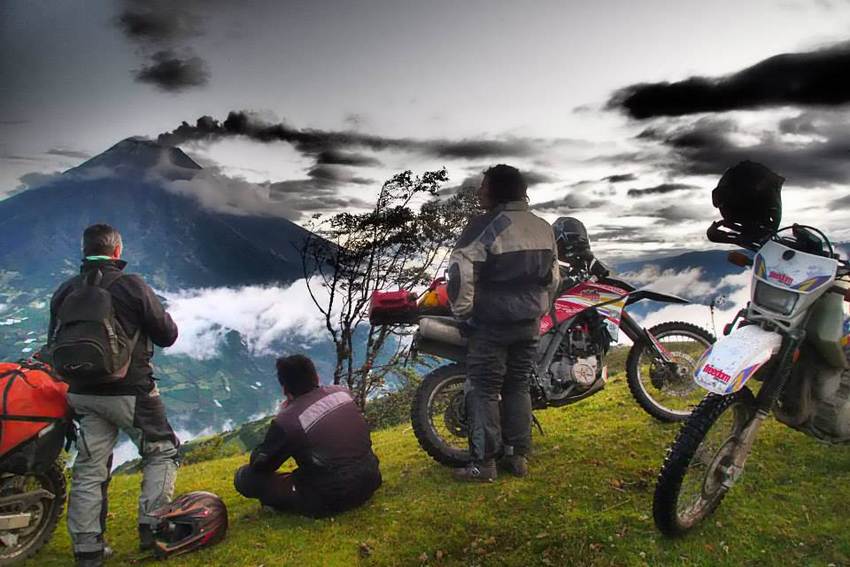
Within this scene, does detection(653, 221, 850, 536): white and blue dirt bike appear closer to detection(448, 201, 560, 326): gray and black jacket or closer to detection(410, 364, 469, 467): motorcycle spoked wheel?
detection(448, 201, 560, 326): gray and black jacket

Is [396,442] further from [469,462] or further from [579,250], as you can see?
[579,250]

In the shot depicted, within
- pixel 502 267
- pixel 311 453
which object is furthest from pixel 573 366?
pixel 311 453

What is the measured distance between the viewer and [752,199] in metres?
4.55

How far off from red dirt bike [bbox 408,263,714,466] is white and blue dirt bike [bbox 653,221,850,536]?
A: 2068 mm

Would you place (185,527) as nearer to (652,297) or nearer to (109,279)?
(109,279)

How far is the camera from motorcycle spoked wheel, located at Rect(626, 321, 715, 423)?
710 cm

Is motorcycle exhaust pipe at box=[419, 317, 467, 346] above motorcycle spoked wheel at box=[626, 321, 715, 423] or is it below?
above

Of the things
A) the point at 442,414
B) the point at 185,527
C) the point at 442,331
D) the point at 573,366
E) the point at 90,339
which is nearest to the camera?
the point at 90,339

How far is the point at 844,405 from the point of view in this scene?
4.32m

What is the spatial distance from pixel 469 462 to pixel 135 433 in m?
3.14

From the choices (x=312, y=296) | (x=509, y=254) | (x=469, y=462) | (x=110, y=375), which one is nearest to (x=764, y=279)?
(x=509, y=254)

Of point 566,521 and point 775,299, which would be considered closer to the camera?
point 775,299

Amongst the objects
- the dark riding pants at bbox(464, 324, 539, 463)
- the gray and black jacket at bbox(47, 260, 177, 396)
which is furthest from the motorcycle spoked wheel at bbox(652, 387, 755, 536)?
the gray and black jacket at bbox(47, 260, 177, 396)

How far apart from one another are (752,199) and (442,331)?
3.12 metres
